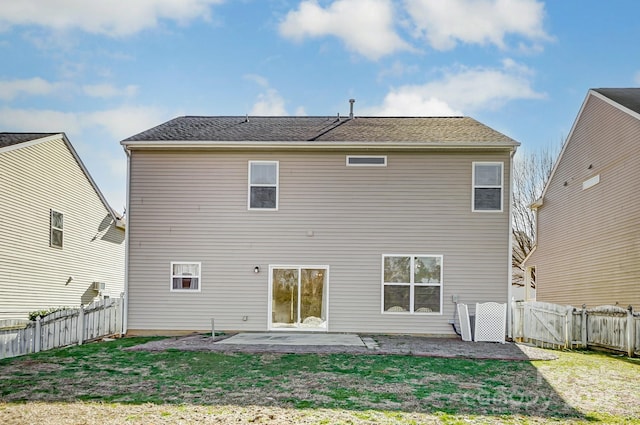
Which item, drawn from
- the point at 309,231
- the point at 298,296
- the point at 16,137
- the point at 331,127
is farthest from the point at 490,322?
the point at 16,137

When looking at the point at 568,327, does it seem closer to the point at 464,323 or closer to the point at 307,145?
the point at 464,323

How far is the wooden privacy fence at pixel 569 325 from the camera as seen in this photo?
11555 mm

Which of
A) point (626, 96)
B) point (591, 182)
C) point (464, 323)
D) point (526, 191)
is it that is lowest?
point (464, 323)

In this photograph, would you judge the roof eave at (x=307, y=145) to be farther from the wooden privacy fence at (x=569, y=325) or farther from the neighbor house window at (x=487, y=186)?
the wooden privacy fence at (x=569, y=325)

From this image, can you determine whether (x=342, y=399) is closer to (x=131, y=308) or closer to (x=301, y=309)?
(x=301, y=309)

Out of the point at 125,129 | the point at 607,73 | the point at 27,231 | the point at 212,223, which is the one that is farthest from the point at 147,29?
the point at 607,73

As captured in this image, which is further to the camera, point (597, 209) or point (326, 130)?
point (597, 209)

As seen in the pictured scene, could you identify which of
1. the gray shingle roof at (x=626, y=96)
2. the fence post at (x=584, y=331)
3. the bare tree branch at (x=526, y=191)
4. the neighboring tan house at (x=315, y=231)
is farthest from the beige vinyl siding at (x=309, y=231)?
the bare tree branch at (x=526, y=191)

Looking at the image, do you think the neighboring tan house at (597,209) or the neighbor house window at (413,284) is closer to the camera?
the neighbor house window at (413,284)

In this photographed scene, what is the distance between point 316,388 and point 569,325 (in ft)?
25.5

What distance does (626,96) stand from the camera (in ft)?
49.7

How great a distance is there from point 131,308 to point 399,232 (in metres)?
6.76

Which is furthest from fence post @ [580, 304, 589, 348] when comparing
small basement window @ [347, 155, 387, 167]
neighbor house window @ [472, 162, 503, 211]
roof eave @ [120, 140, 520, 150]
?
small basement window @ [347, 155, 387, 167]

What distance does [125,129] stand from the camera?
17.2 meters
